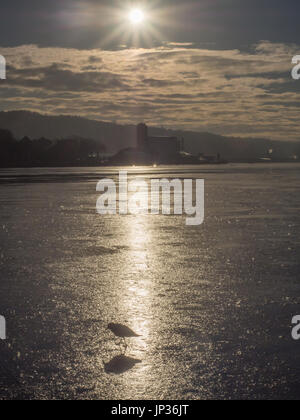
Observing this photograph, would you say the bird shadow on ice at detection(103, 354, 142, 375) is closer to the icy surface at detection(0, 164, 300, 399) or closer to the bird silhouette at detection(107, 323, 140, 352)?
the icy surface at detection(0, 164, 300, 399)

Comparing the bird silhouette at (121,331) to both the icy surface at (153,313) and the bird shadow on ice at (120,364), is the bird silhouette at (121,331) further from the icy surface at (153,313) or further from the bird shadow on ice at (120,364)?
the bird shadow on ice at (120,364)

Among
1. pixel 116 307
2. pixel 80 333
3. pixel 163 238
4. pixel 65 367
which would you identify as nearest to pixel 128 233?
pixel 163 238

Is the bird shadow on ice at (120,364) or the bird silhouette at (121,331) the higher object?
the bird silhouette at (121,331)

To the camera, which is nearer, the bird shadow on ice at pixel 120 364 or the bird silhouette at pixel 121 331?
the bird shadow on ice at pixel 120 364

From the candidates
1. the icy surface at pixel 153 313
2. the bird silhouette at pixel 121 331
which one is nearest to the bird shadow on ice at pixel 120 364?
the icy surface at pixel 153 313

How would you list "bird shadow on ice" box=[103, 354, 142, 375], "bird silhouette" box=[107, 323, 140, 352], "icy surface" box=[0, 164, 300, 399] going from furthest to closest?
"bird silhouette" box=[107, 323, 140, 352] < "bird shadow on ice" box=[103, 354, 142, 375] < "icy surface" box=[0, 164, 300, 399]

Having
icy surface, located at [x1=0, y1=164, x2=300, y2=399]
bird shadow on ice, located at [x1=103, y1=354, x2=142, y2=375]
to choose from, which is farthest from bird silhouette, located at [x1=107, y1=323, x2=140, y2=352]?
bird shadow on ice, located at [x1=103, y1=354, x2=142, y2=375]

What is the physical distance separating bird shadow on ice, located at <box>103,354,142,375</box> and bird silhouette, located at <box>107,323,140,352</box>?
0.54m

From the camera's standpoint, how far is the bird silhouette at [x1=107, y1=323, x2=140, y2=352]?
20.8ft

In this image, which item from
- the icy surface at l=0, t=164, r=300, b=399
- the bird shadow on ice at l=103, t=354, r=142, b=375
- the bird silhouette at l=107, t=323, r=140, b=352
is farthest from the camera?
the bird silhouette at l=107, t=323, r=140, b=352

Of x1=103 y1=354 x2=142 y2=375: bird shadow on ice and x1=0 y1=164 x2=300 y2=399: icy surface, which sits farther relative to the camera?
x1=103 y1=354 x2=142 y2=375: bird shadow on ice

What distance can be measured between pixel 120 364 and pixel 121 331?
0.97 meters

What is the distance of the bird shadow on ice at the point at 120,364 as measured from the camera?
17.5ft

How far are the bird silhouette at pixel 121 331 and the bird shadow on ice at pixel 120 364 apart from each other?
21.2 inches
